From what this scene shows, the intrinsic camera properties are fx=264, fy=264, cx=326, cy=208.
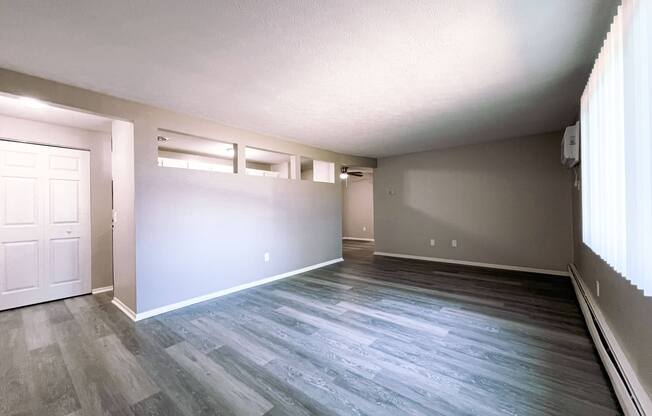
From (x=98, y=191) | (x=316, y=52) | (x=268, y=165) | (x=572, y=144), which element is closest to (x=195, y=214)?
(x=98, y=191)

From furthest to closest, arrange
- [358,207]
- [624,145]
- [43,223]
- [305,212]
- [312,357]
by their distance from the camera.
Result: [358,207]
[305,212]
[43,223]
[312,357]
[624,145]

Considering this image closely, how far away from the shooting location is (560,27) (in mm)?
1672

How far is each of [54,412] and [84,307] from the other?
209 cm

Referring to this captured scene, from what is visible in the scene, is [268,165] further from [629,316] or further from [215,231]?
[629,316]

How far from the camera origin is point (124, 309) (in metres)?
3.02

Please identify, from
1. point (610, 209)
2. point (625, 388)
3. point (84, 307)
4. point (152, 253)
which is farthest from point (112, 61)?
point (625, 388)

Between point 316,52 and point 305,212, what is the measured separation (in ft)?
10.3

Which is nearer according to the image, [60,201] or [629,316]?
[629,316]

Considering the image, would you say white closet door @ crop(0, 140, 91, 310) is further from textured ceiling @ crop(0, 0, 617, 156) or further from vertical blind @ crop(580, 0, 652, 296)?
vertical blind @ crop(580, 0, 652, 296)

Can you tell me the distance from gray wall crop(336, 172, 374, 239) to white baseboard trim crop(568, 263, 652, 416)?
6.32 m

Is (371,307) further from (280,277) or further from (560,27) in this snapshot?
(560,27)

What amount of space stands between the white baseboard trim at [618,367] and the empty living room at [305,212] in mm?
20

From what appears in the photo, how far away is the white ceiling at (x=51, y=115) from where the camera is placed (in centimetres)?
279

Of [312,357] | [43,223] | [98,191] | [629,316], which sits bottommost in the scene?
[312,357]
